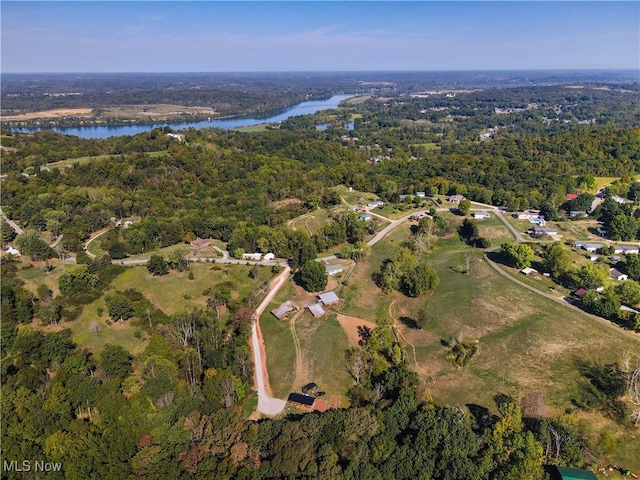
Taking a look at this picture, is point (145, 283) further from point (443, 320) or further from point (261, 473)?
point (443, 320)

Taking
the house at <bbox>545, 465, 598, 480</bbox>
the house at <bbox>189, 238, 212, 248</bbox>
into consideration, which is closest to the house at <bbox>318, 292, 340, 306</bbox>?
the house at <bbox>189, 238, 212, 248</bbox>

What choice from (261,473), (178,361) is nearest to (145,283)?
(178,361)

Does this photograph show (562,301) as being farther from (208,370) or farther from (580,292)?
(208,370)

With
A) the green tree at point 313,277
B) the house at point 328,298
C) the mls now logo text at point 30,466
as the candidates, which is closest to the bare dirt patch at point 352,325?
the house at point 328,298

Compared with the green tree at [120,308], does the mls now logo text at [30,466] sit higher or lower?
lower

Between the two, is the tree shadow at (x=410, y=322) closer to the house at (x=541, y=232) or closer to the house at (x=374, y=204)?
the house at (x=541, y=232)

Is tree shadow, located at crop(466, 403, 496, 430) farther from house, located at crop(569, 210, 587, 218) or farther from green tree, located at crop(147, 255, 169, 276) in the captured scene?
house, located at crop(569, 210, 587, 218)
